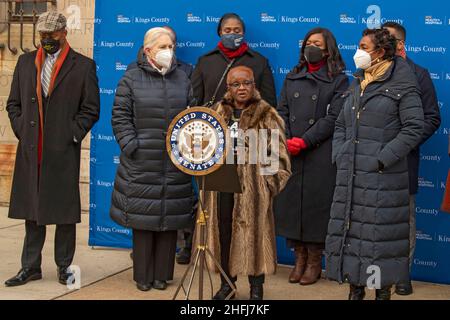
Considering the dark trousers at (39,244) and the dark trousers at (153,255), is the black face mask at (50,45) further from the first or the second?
the dark trousers at (153,255)

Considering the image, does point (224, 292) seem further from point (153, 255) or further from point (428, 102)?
point (428, 102)

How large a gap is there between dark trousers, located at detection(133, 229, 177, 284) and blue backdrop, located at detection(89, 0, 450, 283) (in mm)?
1332

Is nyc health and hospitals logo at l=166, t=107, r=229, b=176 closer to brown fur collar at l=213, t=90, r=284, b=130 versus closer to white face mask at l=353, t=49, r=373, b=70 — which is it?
brown fur collar at l=213, t=90, r=284, b=130

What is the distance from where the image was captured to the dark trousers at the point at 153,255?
19.2 feet

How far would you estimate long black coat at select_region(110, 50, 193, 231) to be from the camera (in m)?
5.71

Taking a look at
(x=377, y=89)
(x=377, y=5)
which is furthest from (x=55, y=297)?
(x=377, y=5)

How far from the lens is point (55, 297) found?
5555mm

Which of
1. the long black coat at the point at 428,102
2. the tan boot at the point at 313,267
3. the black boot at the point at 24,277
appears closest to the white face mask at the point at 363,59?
the long black coat at the point at 428,102

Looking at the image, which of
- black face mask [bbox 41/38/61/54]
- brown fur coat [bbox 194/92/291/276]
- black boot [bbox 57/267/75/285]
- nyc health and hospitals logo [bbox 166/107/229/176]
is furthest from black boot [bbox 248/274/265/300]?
black face mask [bbox 41/38/61/54]

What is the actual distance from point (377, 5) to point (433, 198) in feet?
5.22

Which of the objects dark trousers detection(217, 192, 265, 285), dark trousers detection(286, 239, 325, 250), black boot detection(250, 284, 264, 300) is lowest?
black boot detection(250, 284, 264, 300)

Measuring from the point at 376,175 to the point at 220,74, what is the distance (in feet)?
6.58

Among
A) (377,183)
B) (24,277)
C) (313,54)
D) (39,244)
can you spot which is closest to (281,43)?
(313,54)

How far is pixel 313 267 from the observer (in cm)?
621
